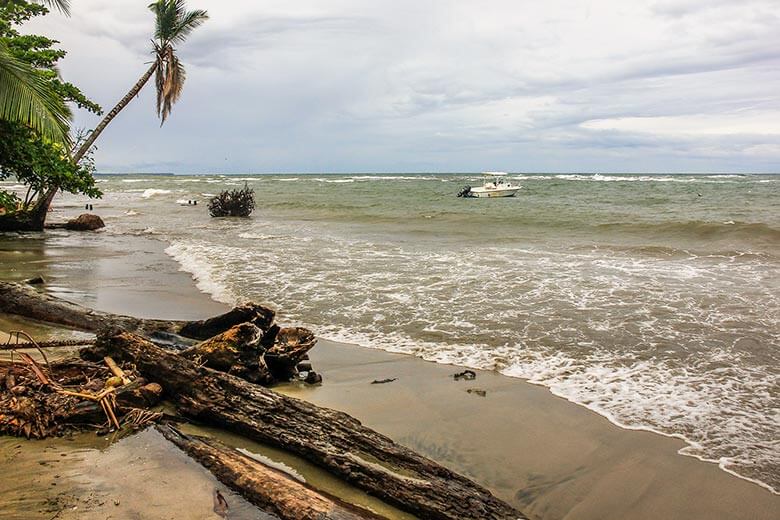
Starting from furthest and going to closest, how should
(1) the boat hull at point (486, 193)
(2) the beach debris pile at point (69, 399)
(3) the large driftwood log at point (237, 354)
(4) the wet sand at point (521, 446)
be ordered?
(1) the boat hull at point (486, 193), (3) the large driftwood log at point (237, 354), (2) the beach debris pile at point (69, 399), (4) the wet sand at point (521, 446)

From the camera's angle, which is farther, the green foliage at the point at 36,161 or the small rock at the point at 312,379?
the green foliage at the point at 36,161

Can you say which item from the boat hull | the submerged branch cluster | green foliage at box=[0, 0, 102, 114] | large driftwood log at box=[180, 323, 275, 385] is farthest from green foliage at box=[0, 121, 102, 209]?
the boat hull

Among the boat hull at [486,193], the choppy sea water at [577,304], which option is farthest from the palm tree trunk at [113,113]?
the boat hull at [486,193]

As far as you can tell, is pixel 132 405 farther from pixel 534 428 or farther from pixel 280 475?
pixel 534 428

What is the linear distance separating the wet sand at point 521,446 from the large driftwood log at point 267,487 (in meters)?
0.16

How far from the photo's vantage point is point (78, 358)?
5.06 m

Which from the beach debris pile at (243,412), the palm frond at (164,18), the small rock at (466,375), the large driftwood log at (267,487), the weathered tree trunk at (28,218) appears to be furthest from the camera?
the palm frond at (164,18)

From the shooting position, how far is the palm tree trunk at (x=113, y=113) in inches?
732

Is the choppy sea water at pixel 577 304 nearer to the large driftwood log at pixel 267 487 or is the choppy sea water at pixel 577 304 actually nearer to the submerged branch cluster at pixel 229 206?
the large driftwood log at pixel 267 487

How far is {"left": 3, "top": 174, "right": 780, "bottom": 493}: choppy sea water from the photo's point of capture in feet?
17.4

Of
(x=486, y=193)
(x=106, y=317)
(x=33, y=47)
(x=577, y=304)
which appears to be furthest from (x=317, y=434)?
(x=486, y=193)

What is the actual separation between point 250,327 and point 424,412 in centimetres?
184

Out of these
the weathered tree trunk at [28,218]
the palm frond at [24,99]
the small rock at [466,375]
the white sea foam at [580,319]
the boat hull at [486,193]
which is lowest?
the small rock at [466,375]

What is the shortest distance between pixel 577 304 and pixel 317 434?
635cm
